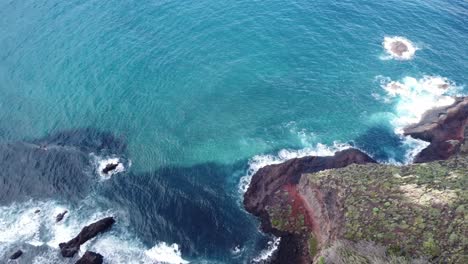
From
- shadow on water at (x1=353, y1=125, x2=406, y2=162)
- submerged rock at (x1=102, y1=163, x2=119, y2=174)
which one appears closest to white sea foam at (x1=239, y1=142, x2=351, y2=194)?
shadow on water at (x1=353, y1=125, x2=406, y2=162)

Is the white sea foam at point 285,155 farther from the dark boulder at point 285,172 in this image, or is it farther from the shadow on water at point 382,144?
the shadow on water at point 382,144

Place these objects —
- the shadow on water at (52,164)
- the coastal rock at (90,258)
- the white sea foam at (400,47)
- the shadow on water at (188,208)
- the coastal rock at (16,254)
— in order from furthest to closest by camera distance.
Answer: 1. the white sea foam at (400,47)
2. the shadow on water at (52,164)
3. the shadow on water at (188,208)
4. the coastal rock at (16,254)
5. the coastal rock at (90,258)

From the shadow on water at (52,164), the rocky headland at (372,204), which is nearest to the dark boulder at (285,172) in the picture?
the rocky headland at (372,204)

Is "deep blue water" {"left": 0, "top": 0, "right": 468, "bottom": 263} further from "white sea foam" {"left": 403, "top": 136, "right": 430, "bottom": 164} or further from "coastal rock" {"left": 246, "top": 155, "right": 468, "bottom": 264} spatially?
"coastal rock" {"left": 246, "top": 155, "right": 468, "bottom": 264}

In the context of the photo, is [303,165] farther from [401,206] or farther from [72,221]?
[72,221]

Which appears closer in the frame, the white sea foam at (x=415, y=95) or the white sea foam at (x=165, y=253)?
the white sea foam at (x=165, y=253)

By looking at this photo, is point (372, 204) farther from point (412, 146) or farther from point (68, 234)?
point (68, 234)
